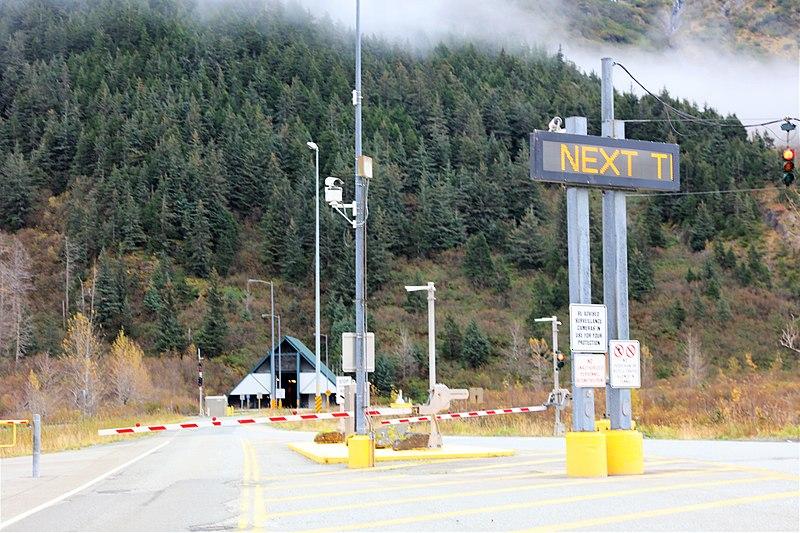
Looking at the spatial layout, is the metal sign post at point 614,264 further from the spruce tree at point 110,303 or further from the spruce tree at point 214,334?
the spruce tree at point 110,303

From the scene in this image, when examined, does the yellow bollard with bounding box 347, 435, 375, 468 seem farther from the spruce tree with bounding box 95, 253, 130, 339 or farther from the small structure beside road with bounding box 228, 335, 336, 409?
the spruce tree with bounding box 95, 253, 130, 339

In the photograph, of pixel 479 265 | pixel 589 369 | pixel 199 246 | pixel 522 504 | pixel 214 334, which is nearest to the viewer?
pixel 522 504

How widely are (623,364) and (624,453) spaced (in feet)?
4.23

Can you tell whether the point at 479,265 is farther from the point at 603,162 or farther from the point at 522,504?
the point at 522,504

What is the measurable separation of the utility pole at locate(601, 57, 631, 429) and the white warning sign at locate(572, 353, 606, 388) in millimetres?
414

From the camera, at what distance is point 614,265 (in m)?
16.6

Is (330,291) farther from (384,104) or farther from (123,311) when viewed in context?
(384,104)

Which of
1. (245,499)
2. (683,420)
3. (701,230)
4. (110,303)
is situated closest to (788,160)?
(683,420)

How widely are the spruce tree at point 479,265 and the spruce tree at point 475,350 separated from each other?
838 inches

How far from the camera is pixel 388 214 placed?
126 meters

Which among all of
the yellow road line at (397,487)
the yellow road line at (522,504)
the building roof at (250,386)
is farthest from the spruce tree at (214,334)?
the yellow road line at (522,504)

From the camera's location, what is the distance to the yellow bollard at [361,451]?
19219 millimetres

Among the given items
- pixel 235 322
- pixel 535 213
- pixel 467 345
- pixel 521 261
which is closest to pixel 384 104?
pixel 535 213

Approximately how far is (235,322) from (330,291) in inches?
433
